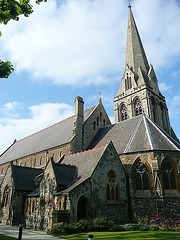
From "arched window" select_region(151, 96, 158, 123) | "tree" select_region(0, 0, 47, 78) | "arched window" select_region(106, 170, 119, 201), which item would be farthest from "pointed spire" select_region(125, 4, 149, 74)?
"tree" select_region(0, 0, 47, 78)

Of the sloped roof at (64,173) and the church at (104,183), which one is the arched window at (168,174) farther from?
the sloped roof at (64,173)

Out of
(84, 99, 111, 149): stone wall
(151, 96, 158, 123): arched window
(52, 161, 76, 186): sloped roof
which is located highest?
(151, 96, 158, 123): arched window

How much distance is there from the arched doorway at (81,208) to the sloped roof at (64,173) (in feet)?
8.66

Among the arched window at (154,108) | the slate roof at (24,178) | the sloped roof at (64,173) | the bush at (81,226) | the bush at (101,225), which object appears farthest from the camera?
the arched window at (154,108)

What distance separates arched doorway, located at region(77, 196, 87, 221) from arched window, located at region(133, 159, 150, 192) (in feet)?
19.8

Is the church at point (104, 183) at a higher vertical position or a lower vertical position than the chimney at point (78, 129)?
lower

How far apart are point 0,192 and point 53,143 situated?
1056 cm

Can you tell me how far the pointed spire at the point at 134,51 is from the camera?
158ft

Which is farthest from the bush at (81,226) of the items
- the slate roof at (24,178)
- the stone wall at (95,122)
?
the stone wall at (95,122)

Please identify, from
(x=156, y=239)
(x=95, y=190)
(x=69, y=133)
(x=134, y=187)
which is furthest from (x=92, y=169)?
(x=69, y=133)

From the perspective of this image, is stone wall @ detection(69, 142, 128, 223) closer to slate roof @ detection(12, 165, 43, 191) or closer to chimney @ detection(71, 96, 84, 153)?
chimney @ detection(71, 96, 84, 153)

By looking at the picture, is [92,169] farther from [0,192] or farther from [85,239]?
[0,192]

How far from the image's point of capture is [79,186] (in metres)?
16.0

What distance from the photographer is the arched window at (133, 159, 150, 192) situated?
19.2 metres
